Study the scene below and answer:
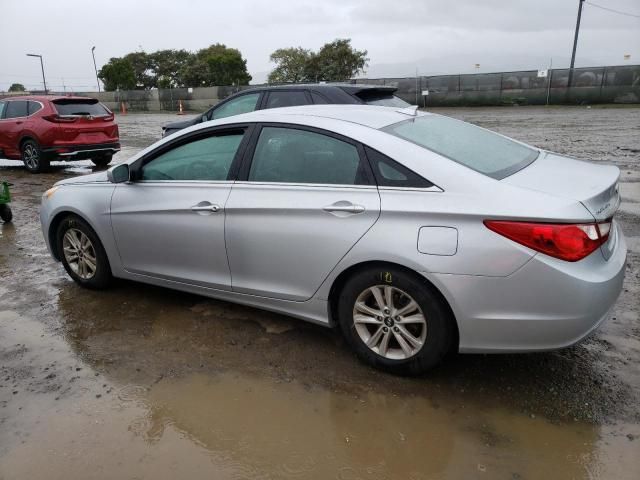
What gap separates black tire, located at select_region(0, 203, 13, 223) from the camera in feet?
22.8

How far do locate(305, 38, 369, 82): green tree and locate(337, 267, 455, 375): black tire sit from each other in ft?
189

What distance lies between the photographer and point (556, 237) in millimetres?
2602

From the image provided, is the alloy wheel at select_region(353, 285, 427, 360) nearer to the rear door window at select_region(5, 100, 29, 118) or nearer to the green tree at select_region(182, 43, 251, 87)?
the rear door window at select_region(5, 100, 29, 118)

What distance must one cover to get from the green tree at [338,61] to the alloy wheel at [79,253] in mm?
56038

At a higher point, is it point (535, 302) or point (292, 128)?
point (292, 128)

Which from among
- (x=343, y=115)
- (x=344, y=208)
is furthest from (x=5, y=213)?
(x=344, y=208)

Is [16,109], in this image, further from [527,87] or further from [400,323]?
[527,87]

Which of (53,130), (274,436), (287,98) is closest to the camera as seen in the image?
(274,436)

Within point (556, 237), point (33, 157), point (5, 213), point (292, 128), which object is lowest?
point (5, 213)

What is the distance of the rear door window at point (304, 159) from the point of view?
3199 mm

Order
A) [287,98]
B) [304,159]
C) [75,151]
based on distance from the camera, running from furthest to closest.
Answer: [75,151] → [287,98] → [304,159]

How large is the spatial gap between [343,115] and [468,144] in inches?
32.9

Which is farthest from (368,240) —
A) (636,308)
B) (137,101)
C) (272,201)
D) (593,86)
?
(137,101)

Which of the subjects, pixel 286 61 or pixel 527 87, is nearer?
pixel 527 87
